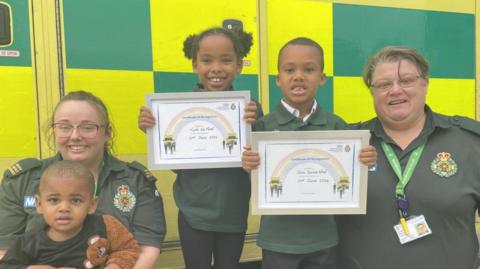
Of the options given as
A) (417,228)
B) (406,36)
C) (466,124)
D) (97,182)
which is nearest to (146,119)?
(97,182)

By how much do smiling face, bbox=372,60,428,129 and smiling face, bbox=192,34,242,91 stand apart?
2.24 feet

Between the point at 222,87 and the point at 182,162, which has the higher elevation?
the point at 222,87

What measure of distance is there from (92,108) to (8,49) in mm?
668

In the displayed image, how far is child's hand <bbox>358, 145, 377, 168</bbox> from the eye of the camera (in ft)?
6.23

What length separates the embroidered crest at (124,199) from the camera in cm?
198

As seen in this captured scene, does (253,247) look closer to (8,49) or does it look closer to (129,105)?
(129,105)

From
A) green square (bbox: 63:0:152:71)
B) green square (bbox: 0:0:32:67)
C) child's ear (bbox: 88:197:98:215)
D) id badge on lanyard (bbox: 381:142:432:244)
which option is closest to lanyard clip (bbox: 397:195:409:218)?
id badge on lanyard (bbox: 381:142:432:244)

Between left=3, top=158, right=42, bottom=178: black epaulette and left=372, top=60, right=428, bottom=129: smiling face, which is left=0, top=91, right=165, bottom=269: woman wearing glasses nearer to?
left=3, top=158, right=42, bottom=178: black epaulette

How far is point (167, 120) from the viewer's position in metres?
2.12

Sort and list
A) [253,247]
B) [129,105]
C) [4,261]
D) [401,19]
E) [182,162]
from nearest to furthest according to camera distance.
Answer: [4,261], [182,162], [129,105], [253,247], [401,19]

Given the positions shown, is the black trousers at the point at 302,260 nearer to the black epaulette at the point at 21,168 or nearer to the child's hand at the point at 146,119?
the child's hand at the point at 146,119

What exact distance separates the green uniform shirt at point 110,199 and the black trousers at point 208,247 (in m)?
0.18

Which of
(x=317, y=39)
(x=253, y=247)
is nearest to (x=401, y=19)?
(x=317, y=39)

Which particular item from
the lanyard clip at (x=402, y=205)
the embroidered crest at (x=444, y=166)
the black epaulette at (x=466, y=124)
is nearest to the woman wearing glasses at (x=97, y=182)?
the lanyard clip at (x=402, y=205)
